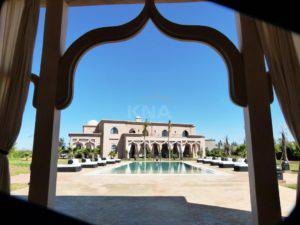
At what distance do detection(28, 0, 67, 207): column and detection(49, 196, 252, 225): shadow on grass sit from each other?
1.39 metres

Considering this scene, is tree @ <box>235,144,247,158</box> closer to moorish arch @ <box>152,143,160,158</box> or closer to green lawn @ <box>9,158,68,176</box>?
moorish arch @ <box>152,143,160,158</box>

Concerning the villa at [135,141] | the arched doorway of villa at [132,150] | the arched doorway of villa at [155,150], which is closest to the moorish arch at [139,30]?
the villa at [135,141]

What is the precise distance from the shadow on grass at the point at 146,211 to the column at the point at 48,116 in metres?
1.39

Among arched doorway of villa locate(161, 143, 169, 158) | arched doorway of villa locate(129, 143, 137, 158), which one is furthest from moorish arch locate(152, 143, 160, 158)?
arched doorway of villa locate(129, 143, 137, 158)

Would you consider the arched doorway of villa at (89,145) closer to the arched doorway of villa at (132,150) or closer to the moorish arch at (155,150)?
the arched doorway of villa at (132,150)

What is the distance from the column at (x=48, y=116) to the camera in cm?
302

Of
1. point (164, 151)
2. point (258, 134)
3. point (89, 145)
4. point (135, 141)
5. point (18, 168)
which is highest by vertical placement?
point (135, 141)

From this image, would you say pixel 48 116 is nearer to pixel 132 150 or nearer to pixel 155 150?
pixel 132 150

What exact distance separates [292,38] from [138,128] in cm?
4291

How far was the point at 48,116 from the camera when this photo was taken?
320 centimetres

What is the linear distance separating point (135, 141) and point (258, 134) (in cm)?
3616

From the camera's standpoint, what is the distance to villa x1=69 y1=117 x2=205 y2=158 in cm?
3884

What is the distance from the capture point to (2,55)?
3180 mm

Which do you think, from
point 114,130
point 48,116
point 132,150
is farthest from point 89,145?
point 48,116
